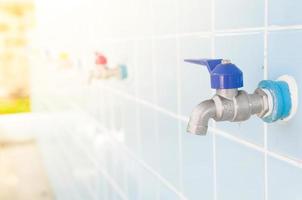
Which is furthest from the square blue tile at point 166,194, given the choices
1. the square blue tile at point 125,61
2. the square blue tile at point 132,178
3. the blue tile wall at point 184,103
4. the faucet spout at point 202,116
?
the faucet spout at point 202,116

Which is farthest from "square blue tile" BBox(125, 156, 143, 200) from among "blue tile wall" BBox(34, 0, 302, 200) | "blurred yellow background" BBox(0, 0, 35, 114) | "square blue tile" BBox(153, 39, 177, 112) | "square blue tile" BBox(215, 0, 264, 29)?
"blurred yellow background" BBox(0, 0, 35, 114)

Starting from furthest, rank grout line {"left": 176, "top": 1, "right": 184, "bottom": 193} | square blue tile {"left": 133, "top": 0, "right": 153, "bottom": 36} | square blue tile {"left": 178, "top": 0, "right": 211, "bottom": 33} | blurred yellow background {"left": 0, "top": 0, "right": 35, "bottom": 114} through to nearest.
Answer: blurred yellow background {"left": 0, "top": 0, "right": 35, "bottom": 114} < square blue tile {"left": 133, "top": 0, "right": 153, "bottom": 36} < grout line {"left": 176, "top": 1, "right": 184, "bottom": 193} < square blue tile {"left": 178, "top": 0, "right": 211, "bottom": 33}

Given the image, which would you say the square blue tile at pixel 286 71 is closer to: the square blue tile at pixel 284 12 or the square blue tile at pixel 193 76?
the square blue tile at pixel 284 12

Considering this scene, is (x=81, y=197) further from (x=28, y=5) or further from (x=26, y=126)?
(x=28, y=5)

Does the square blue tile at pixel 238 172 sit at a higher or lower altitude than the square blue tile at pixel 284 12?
lower

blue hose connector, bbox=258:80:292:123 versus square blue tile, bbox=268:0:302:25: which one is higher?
square blue tile, bbox=268:0:302:25

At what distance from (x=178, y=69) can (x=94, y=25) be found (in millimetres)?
656

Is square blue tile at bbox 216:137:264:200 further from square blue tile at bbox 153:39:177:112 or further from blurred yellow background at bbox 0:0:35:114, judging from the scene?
blurred yellow background at bbox 0:0:35:114

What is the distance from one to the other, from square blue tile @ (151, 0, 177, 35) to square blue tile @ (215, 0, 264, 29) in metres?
0.16

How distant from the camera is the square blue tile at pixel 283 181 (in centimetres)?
42

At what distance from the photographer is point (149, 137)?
87 cm

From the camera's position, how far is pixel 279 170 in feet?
1.45

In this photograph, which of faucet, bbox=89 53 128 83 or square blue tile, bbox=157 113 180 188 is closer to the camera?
square blue tile, bbox=157 113 180 188

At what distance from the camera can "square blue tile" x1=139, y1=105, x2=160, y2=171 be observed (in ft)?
2.73
